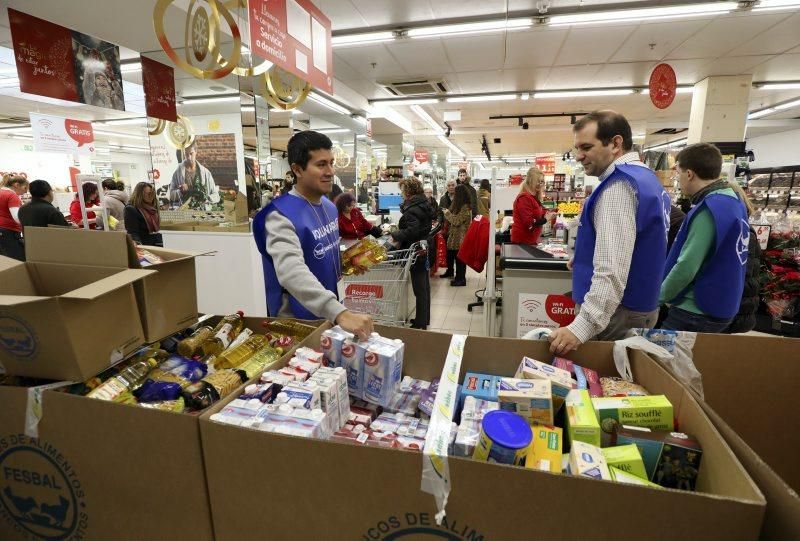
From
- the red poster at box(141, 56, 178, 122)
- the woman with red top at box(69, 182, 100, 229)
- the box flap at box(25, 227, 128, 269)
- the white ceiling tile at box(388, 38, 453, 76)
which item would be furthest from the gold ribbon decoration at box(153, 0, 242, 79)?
the woman with red top at box(69, 182, 100, 229)

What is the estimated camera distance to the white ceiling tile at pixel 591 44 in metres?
5.45

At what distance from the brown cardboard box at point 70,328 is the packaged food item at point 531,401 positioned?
3.78 ft

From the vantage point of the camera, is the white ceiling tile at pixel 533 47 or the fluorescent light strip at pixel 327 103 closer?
the white ceiling tile at pixel 533 47

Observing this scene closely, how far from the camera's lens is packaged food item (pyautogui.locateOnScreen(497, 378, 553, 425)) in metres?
1.11

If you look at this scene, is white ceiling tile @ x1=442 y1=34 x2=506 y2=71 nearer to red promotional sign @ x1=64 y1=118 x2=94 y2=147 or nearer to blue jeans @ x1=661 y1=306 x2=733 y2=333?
blue jeans @ x1=661 y1=306 x2=733 y2=333

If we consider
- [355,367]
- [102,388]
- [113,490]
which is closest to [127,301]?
[102,388]

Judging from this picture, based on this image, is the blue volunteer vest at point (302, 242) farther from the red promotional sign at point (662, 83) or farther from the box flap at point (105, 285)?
the red promotional sign at point (662, 83)

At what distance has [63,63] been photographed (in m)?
4.21

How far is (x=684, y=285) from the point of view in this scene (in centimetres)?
227

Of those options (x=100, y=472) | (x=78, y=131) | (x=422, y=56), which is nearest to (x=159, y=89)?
(x=422, y=56)

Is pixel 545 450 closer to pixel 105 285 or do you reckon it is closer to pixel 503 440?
pixel 503 440

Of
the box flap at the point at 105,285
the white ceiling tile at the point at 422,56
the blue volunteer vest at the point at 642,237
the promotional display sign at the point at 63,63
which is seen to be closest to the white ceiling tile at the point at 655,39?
the white ceiling tile at the point at 422,56

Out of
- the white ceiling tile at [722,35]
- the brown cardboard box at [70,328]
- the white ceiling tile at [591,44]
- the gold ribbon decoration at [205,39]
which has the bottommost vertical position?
the brown cardboard box at [70,328]

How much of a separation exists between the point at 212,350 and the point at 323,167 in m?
0.98
